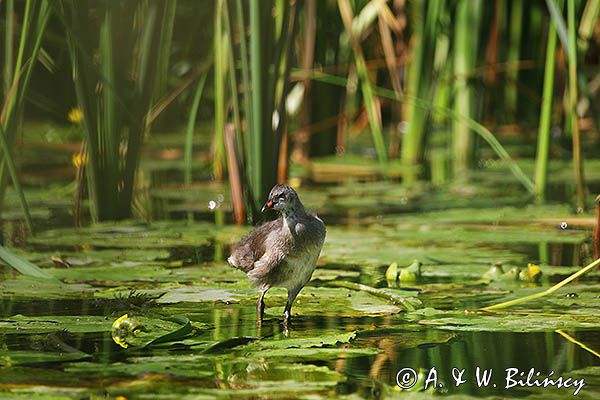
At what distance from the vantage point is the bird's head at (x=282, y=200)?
3.99 metres

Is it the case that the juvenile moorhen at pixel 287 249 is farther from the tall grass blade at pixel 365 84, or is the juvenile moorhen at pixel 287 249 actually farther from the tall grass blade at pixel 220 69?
the tall grass blade at pixel 365 84

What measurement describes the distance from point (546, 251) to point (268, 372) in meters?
2.47

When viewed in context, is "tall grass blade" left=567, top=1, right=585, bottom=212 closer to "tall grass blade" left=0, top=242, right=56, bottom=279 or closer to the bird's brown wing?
the bird's brown wing

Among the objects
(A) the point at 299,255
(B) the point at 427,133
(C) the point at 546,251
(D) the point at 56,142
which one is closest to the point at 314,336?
(A) the point at 299,255

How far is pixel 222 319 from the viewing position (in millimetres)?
4090

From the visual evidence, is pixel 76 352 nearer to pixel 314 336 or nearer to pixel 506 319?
pixel 314 336

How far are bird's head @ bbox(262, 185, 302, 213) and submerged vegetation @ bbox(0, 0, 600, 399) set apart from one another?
0.39 meters

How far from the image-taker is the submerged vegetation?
342 centimetres
